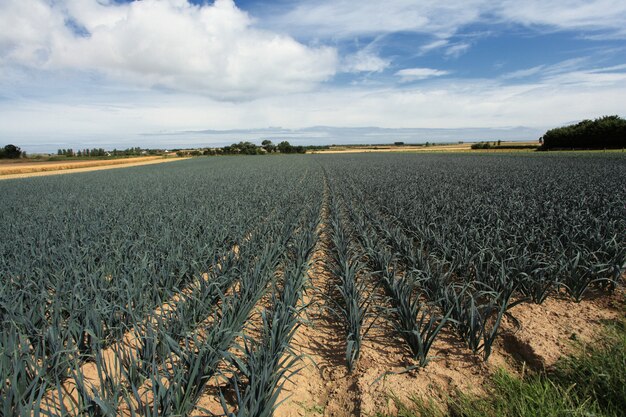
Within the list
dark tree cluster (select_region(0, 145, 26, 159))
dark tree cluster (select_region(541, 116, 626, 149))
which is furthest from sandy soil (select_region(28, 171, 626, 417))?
dark tree cluster (select_region(0, 145, 26, 159))

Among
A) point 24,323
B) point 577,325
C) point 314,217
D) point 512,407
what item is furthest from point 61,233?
point 577,325

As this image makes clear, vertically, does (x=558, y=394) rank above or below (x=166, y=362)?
above

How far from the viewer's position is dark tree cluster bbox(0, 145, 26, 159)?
81125 millimetres

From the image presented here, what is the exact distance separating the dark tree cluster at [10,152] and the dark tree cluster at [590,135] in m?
124

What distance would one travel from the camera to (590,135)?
59375mm

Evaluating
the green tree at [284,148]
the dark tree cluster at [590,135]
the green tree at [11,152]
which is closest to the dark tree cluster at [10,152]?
the green tree at [11,152]

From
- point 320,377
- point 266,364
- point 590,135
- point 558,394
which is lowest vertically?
point 320,377

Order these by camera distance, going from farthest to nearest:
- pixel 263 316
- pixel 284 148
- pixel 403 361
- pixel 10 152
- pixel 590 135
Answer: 1. pixel 284 148
2. pixel 10 152
3. pixel 590 135
4. pixel 403 361
5. pixel 263 316

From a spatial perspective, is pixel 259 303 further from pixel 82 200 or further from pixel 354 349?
pixel 82 200

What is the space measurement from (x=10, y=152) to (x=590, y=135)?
129186 mm

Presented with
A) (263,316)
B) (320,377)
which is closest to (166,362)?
(263,316)

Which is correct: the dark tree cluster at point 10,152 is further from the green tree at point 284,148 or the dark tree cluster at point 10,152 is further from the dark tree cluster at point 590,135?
the dark tree cluster at point 590,135

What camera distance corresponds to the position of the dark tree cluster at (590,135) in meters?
55.5

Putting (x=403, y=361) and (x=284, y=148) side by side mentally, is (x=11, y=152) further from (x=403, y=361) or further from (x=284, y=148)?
(x=403, y=361)
